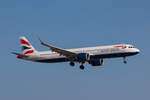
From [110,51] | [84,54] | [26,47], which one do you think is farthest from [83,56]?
[26,47]

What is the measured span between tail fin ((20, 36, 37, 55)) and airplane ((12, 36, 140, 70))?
134 inches

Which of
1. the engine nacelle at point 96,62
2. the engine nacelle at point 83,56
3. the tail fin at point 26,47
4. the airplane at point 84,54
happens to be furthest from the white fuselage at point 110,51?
the tail fin at point 26,47

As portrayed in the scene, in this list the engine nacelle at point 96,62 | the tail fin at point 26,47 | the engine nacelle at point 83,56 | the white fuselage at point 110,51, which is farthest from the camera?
the tail fin at point 26,47

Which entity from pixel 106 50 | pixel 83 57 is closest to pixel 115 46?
pixel 106 50

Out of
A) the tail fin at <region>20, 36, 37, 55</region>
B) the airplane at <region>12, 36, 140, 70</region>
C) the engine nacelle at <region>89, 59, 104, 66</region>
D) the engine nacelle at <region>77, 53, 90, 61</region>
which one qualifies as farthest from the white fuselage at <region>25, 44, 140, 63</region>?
the tail fin at <region>20, 36, 37, 55</region>

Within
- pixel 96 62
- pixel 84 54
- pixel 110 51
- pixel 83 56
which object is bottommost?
pixel 96 62

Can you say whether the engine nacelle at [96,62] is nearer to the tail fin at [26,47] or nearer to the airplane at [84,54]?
the airplane at [84,54]

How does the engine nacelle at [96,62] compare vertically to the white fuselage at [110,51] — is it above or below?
below

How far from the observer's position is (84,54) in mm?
87062

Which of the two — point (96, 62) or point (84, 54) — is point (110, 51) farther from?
point (96, 62)

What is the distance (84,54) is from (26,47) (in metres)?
22.2

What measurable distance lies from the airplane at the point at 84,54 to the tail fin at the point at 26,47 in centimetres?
340

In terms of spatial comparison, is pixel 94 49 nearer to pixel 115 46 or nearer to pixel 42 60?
pixel 115 46

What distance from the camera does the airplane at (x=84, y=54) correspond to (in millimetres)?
86375
